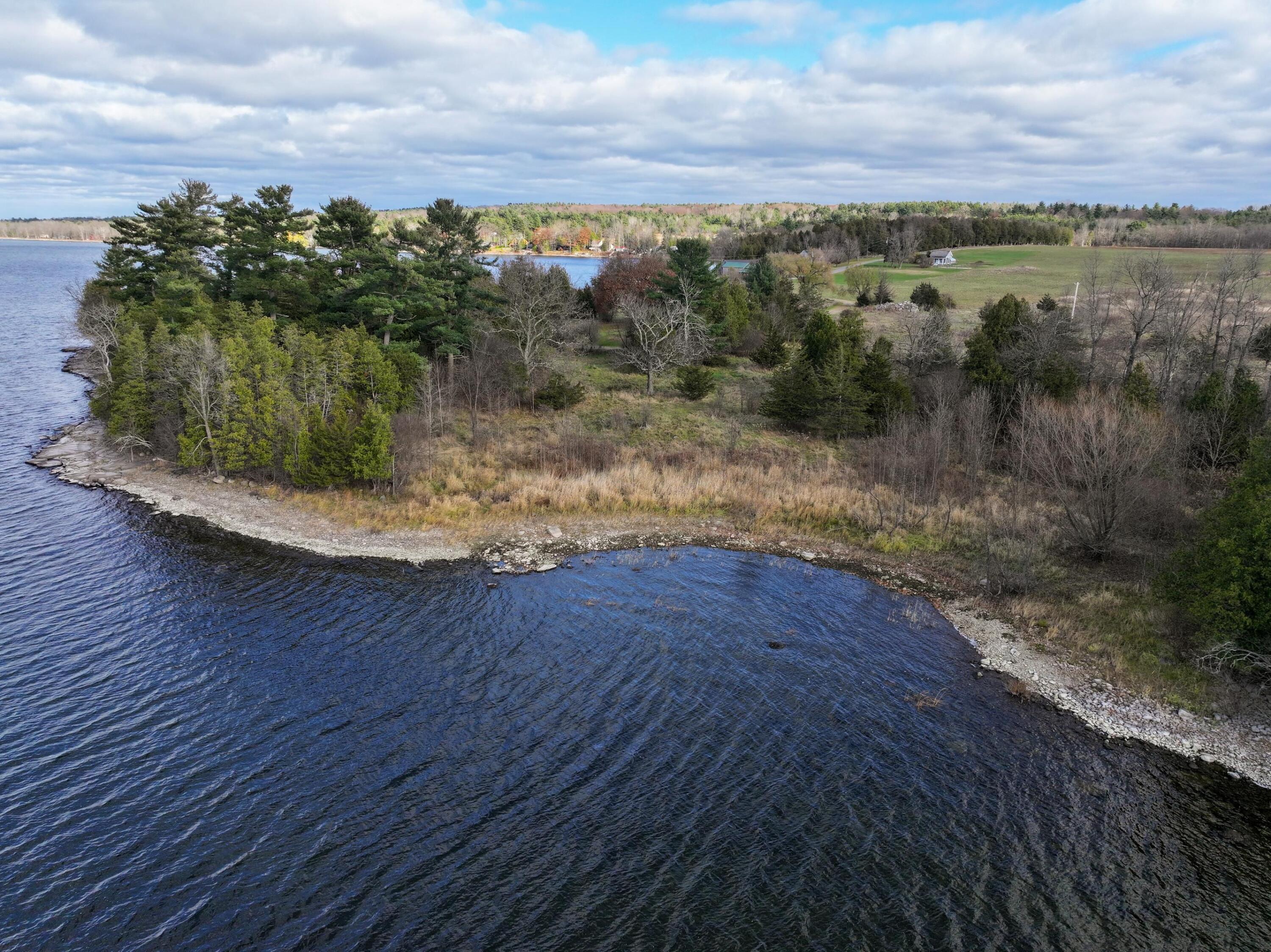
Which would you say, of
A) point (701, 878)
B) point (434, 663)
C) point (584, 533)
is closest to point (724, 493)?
point (584, 533)

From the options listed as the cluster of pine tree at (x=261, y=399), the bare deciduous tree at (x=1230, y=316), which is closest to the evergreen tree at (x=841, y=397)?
the bare deciduous tree at (x=1230, y=316)

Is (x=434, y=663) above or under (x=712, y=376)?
under

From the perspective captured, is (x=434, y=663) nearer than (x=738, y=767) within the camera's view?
No

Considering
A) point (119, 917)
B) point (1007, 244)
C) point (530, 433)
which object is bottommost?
point (119, 917)

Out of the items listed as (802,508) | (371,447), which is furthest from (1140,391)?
(371,447)

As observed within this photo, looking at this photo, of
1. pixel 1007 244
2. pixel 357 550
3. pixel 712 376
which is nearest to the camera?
pixel 357 550

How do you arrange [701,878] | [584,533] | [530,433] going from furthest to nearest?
[530,433], [584,533], [701,878]

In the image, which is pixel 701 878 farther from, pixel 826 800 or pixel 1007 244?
pixel 1007 244

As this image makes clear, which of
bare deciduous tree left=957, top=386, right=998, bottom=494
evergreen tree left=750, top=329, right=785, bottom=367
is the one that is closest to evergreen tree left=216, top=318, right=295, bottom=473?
bare deciduous tree left=957, top=386, right=998, bottom=494

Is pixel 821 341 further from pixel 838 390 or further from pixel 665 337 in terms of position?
pixel 665 337
